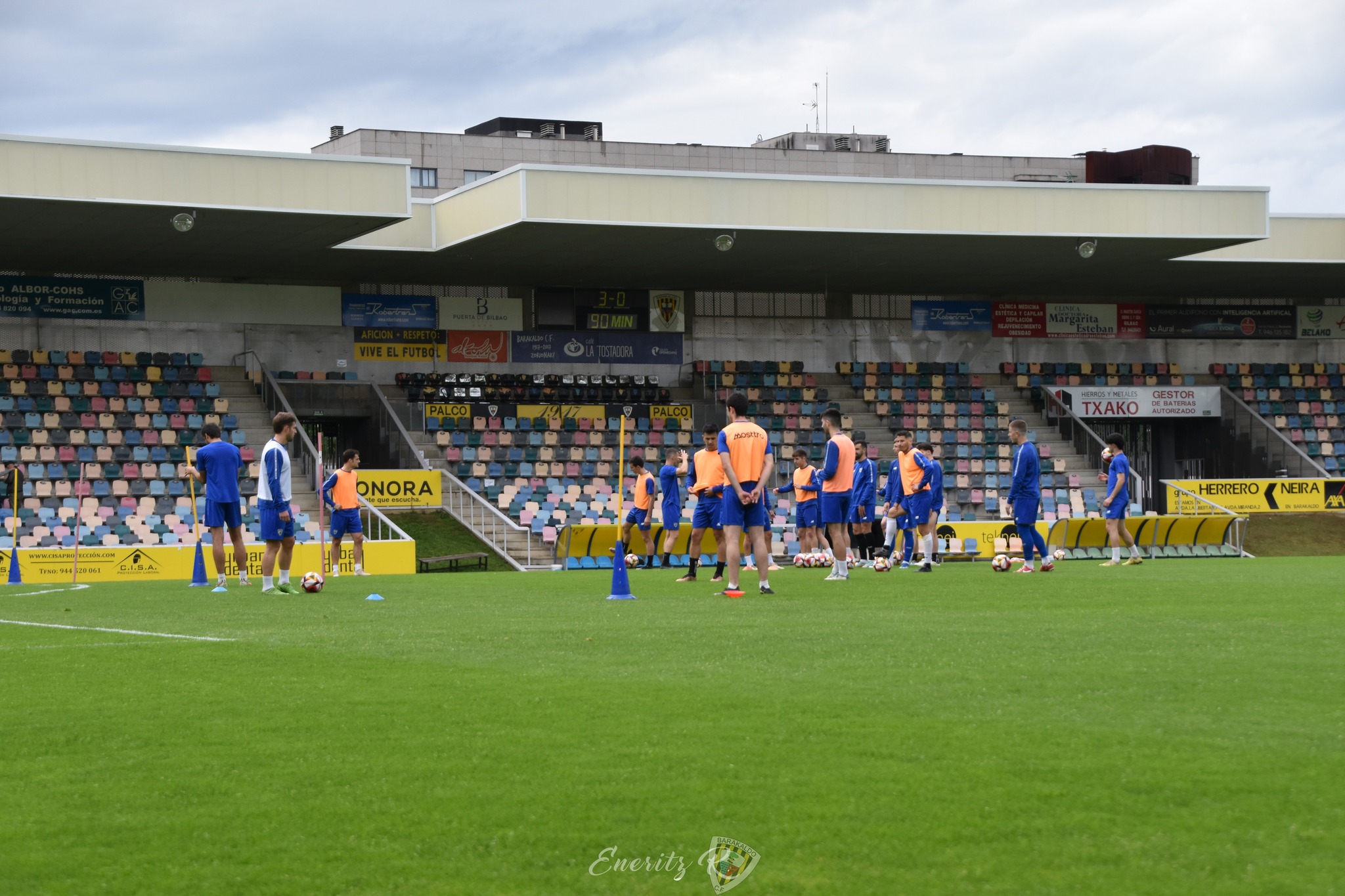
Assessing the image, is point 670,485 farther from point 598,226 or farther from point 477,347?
point 477,347

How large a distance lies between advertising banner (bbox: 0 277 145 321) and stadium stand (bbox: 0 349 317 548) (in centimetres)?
131

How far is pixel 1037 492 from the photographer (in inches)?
810

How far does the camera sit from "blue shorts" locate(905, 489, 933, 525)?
70.7ft

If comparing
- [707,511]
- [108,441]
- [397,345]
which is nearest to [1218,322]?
[397,345]

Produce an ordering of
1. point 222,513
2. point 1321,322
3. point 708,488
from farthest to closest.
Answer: point 1321,322 < point 708,488 < point 222,513

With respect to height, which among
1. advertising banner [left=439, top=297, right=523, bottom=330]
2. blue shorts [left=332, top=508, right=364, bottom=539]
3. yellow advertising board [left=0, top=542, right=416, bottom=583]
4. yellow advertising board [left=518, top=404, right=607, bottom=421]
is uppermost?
advertising banner [left=439, top=297, right=523, bottom=330]

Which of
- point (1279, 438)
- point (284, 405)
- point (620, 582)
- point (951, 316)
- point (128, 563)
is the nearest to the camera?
point (620, 582)

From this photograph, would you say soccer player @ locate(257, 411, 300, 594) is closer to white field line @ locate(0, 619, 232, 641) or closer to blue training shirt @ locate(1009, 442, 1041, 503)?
white field line @ locate(0, 619, 232, 641)

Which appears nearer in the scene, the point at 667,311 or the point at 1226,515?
the point at 1226,515

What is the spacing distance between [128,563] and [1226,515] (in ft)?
77.6

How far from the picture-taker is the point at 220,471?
704 inches

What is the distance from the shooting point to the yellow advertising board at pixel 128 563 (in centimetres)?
2588
